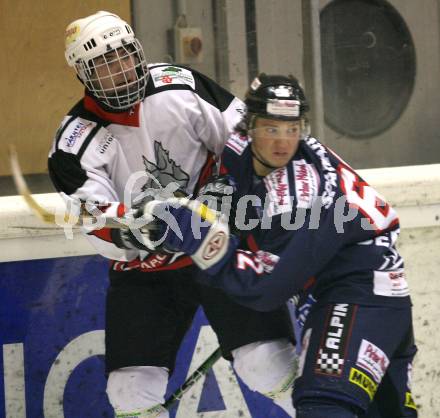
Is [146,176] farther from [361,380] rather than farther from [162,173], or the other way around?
[361,380]

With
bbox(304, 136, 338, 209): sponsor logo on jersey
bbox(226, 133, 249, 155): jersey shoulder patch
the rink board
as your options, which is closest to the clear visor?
bbox(226, 133, 249, 155): jersey shoulder patch

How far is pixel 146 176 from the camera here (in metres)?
3.24

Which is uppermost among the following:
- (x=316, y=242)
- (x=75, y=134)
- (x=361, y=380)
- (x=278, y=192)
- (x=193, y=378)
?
(x=75, y=134)

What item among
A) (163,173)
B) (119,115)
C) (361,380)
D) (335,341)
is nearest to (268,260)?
(335,341)

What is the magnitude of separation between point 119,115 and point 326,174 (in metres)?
0.62

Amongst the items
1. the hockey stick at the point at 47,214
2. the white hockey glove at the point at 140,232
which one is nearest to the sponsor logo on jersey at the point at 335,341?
the white hockey glove at the point at 140,232

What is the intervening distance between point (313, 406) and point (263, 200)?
52 centimetres

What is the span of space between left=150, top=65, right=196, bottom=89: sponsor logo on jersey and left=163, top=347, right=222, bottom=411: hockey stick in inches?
31.4

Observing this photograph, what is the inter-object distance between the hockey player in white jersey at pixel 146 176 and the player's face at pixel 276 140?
301mm

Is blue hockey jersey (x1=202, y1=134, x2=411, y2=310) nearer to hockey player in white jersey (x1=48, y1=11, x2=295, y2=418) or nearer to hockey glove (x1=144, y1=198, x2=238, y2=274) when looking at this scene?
hockey glove (x1=144, y1=198, x2=238, y2=274)

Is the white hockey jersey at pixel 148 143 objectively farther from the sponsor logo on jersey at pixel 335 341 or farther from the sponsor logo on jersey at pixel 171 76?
the sponsor logo on jersey at pixel 335 341

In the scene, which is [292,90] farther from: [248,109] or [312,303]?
[312,303]

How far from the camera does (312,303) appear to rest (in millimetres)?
2998

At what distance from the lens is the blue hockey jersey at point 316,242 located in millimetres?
2854
